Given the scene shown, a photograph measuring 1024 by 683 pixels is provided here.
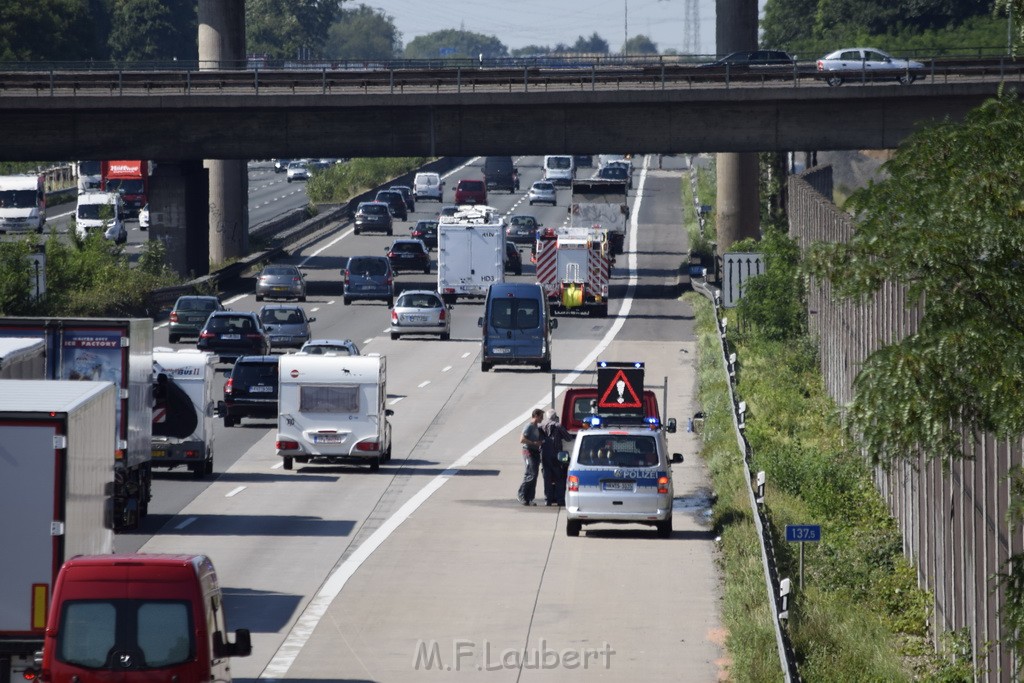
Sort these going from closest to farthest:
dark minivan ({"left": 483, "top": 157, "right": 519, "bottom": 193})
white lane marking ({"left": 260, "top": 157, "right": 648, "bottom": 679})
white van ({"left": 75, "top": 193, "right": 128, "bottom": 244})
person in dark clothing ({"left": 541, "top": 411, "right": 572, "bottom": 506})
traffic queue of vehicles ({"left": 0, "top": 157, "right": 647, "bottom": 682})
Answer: traffic queue of vehicles ({"left": 0, "top": 157, "right": 647, "bottom": 682}), white lane marking ({"left": 260, "top": 157, "right": 648, "bottom": 679}), person in dark clothing ({"left": 541, "top": 411, "right": 572, "bottom": 506}), white van ({"left": 75, "top": 193, "right": 128, "bottom": 244}), dark minivan ({"left": 483, "top": 157, "right": 519, "bottom": 193})

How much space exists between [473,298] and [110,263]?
546 inches

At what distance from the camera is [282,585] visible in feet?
76.9

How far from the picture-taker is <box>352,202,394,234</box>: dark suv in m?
98.4

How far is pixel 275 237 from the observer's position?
94.2 m

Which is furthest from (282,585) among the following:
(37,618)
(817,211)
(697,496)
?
(817,211)

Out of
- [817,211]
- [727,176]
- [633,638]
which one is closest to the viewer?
[633,638]

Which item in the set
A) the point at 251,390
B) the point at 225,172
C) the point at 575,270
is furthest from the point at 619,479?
the point at 225,172

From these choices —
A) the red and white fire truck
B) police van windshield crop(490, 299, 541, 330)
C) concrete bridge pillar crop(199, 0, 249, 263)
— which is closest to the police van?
police van windshield crop(490, 299, 541, 330)

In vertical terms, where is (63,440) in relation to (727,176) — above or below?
below

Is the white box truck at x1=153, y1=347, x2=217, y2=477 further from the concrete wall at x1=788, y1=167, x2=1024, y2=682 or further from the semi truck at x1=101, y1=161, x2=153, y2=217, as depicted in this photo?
the semi truck at x1=101, y1=161, x2=153, y2=217

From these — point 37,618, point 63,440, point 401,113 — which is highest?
point 401,113

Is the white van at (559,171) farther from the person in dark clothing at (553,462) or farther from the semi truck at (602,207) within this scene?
the person in dark clothing at (553,462)

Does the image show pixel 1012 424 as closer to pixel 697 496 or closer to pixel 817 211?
pixel 697 496

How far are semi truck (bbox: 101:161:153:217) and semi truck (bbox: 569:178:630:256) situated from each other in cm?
2947
